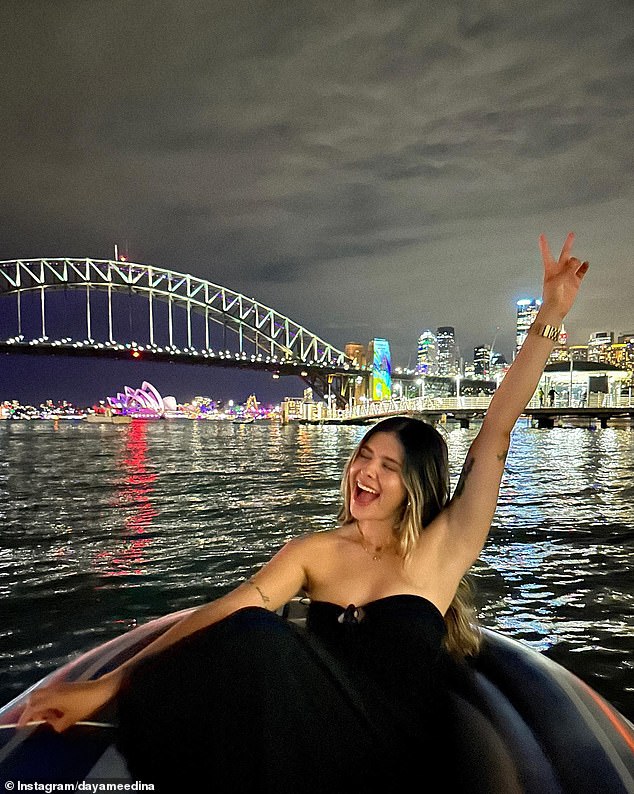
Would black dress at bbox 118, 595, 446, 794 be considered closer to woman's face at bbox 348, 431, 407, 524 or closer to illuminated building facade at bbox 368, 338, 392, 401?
woman's face at bbox 348, 431, 407, 524

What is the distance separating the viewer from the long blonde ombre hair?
1.89m

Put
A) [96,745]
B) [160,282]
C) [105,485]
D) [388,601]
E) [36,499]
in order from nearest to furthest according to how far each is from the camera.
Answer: [96,745] < [388,601] < [36,499] < [105,485] < [160,282]

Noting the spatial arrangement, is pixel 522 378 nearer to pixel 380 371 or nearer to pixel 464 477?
pixel 464 477

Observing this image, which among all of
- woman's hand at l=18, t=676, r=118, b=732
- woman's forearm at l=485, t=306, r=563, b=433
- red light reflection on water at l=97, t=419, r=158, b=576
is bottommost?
red light reflection on water at l=97, t=419, r=158, b=576

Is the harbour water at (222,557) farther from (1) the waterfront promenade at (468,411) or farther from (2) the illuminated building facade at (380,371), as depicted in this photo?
(2) the illuminated building facade at (380,371)

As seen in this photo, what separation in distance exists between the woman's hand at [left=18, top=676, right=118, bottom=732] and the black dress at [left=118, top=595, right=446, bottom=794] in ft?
0.31

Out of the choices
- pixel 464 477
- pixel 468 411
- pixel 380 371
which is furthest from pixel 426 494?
pixel 380 371

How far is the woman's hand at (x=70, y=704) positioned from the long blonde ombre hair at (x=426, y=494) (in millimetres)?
845

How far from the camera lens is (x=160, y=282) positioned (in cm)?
8900

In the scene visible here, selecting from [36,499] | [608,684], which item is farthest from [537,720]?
[36,499]

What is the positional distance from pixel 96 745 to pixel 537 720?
1.15 metres

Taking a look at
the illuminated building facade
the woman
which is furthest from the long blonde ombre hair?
the illuminated building facade

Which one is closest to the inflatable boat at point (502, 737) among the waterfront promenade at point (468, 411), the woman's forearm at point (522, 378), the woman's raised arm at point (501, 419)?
the woman's raised arm at point (501, 419)

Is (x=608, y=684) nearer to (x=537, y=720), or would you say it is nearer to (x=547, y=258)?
(x=537, y=720)
